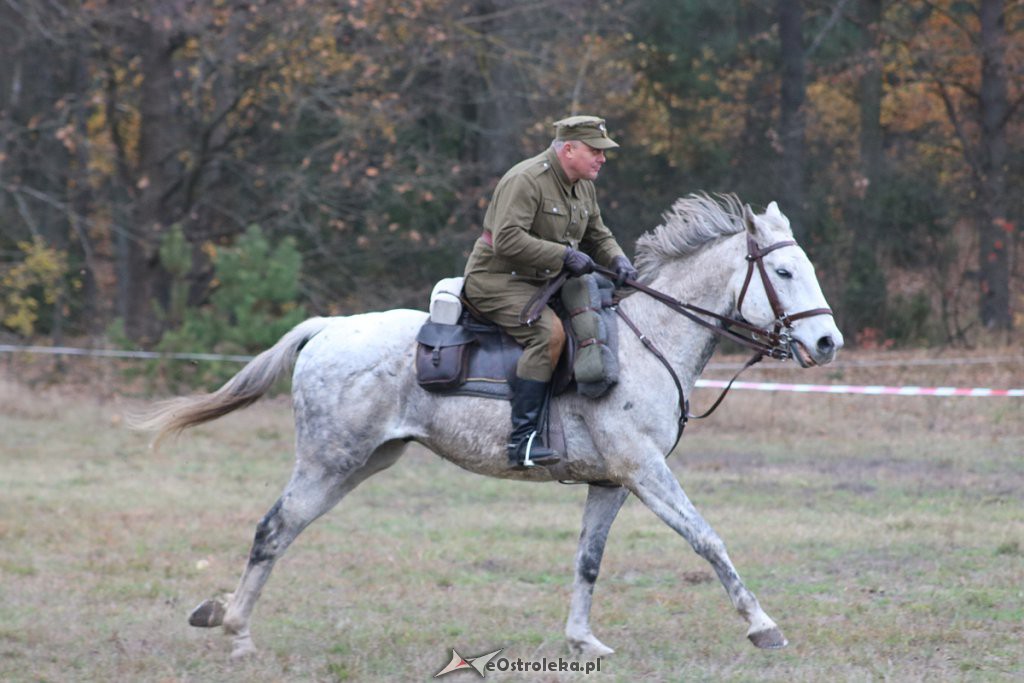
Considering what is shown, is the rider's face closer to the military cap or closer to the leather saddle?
the military cap

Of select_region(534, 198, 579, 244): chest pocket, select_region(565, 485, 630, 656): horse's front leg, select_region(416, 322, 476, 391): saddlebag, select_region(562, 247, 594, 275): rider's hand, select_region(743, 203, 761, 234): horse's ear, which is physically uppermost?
select_region(743, 203, 761, 234): horse's ear

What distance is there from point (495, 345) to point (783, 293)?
5.16ft

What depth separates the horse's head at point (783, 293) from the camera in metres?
6.75

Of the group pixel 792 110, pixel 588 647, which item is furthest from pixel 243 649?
pixel 792 110

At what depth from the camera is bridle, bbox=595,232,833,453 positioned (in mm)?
6902

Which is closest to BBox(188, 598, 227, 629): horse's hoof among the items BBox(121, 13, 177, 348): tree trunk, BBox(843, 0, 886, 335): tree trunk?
BBox(121, 13, 177, 348): tree trunk

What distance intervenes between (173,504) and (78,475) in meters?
2.22

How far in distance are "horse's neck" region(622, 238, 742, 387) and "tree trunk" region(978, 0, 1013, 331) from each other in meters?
17.8

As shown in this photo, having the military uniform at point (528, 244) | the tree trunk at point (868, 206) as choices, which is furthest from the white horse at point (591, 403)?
the tree trunk at point (868, 206)

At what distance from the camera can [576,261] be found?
6957mm

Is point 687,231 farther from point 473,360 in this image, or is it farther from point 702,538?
point 702,538

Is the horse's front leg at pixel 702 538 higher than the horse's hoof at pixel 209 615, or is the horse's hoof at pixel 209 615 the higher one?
the horse's front leg at pixel 702 538

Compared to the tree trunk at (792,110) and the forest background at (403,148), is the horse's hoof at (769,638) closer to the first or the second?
the forest background at (403,148)

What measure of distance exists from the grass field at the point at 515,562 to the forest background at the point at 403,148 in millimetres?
7266
